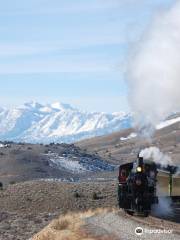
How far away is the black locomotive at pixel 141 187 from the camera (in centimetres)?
3500

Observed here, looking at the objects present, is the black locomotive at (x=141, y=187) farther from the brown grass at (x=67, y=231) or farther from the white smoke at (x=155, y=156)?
the white smoke at (x=155, y=156)

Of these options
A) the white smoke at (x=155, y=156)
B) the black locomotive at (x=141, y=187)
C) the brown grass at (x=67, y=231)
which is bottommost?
the brown grass at (x=67, y=231)

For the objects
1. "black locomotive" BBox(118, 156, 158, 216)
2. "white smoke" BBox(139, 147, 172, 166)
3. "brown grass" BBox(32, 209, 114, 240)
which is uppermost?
"white smoke" BBox(139, 147, 172, 166)

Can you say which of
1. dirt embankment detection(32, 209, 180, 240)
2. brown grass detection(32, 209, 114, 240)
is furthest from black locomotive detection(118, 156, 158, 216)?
brown grass detection(32, 209, 114, 240)

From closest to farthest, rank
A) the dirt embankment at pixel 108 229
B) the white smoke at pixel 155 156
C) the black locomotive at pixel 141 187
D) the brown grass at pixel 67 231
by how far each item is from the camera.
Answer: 1. the dirt embankment at pixel 108 229
2. the brown grass at pixel 67 231
3. the black locomotive at pixel 141 187
4. the white smoke at pixel 155 156

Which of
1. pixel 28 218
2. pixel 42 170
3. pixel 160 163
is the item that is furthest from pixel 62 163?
pixel 160 163

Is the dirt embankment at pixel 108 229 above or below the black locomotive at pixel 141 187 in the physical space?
below

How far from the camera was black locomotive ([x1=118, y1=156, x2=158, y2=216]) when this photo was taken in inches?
1378

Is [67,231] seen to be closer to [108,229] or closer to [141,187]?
[108,229]

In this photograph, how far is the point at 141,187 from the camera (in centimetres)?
3516

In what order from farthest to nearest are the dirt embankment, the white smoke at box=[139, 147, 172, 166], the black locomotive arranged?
the white smoke at box=[139, 147, 172, 166] < the black locomotive < the dirt embankment

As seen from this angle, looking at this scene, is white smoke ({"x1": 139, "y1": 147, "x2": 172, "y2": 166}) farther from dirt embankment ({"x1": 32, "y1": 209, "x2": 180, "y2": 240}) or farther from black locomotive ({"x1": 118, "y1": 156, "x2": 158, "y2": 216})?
dirt embankment ({"x1": 32, "y1": 209, "x2": 180, "y2": 240})

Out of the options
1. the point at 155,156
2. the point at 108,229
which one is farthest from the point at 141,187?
the point at 155,156

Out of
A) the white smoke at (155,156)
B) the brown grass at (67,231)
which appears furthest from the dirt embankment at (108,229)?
the white smoke at (155,156)
